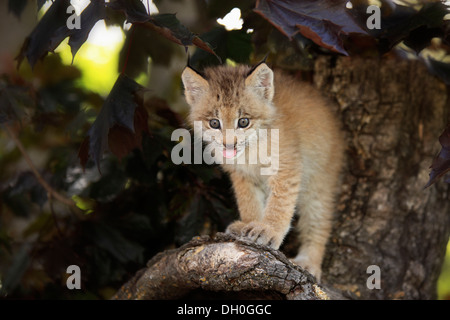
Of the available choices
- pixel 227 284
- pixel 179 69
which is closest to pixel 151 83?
pixel 179 69

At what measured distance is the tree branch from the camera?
2.18 m

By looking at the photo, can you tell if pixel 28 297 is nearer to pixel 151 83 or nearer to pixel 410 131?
pixel 151 83

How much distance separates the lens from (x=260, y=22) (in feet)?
9.24

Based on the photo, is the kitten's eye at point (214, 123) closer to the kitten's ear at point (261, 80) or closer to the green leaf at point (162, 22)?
the kitten's ear at point (261, 80)

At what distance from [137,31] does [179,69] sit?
2.53 ft

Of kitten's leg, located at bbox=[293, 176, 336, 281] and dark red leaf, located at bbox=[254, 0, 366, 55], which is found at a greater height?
dark red leaf, located at bbox=[254, 0, 366, 55]

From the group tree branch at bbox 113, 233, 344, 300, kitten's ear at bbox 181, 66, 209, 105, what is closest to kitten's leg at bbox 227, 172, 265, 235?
kitten's ear at bbox 181, 66, 209, 105

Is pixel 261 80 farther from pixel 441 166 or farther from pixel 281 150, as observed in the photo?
pixel 441 166

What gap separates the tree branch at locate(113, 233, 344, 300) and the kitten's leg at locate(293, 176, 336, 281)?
0.79 metres

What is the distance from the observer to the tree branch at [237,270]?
218 cm

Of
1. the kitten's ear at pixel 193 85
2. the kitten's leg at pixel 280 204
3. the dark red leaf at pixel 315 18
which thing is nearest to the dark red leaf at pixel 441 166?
the dark red leaf at pixel 315 18

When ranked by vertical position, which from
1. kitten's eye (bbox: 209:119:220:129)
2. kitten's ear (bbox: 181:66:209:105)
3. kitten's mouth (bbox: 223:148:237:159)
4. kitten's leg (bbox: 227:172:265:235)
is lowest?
kitten's leg (bbox: 227:172:265:235)

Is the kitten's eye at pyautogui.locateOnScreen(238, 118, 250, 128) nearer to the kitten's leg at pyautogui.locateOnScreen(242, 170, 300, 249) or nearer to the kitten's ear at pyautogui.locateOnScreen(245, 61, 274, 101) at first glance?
the kitten's ear at pyautogui.locateOnScreen(245, 61, 274, 101)

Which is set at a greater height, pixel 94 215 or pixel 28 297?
pixel 94 215
